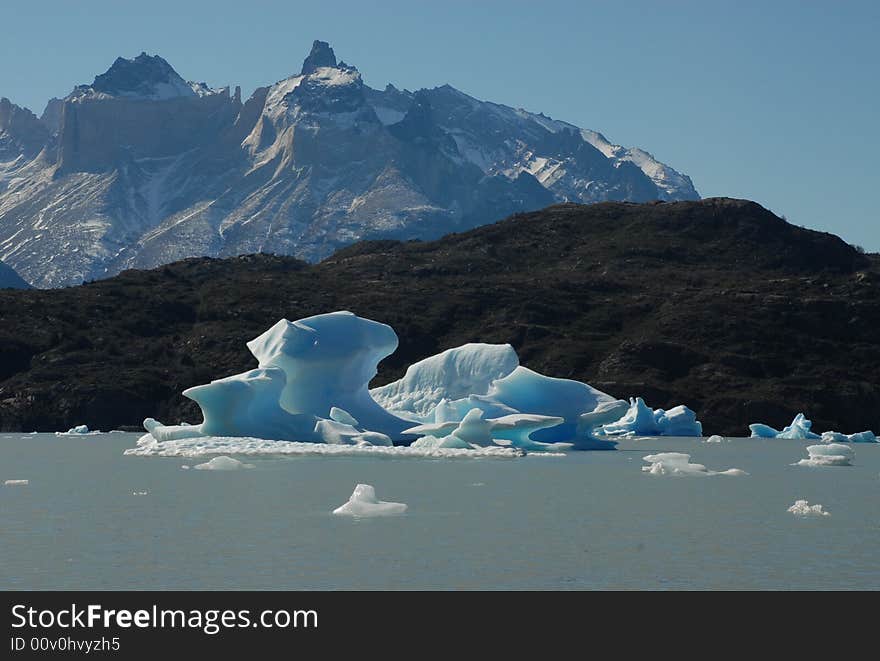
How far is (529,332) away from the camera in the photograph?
507 feet

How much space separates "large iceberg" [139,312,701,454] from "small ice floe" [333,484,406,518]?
959 inches

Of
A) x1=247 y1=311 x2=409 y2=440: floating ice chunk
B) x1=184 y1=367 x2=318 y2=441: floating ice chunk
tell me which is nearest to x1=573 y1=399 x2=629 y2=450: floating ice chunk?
x1=247 y1=311 x2=409 y2=440: floating ice chunk

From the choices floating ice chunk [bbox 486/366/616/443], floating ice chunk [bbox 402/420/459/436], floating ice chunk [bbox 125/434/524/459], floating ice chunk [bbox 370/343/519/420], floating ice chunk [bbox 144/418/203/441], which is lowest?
floating ice chunk [bbox 125/434/524/459]

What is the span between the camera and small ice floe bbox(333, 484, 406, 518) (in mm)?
36656

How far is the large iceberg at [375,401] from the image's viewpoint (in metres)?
65.5

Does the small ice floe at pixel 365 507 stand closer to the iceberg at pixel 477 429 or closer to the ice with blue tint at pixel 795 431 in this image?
the iceberg at pixel 477 429

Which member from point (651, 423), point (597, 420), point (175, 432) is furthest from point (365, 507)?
point (651, 423)

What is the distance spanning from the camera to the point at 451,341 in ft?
509

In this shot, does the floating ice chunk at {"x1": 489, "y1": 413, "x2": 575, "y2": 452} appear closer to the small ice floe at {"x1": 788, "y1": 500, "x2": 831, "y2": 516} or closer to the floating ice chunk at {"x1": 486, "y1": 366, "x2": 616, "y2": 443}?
the floating ice chunk at {"x1": 486, "y1": 366, "x2": 616, "y2": 443}

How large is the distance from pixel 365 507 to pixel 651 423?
72276mm

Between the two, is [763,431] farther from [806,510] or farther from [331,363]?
[806,510]

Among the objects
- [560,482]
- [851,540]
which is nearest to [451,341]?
[560,482]

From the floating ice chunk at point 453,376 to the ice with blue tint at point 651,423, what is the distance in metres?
29.1
